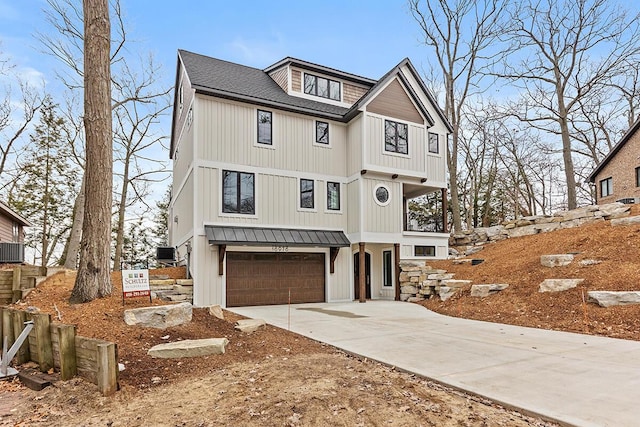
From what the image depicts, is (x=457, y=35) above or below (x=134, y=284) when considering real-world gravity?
above

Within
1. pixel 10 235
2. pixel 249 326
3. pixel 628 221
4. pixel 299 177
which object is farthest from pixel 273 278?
pixel 10 235

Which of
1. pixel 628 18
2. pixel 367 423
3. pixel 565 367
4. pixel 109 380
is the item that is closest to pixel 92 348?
pixel 109 380

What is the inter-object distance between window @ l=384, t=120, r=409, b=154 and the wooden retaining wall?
40.1 feet

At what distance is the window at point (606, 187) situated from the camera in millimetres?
24500

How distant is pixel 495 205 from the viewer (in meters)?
30.3

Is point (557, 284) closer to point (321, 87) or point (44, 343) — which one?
point (44, 343)

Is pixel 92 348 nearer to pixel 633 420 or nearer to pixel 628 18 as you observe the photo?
pixel 633 420

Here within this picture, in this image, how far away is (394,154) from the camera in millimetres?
15195

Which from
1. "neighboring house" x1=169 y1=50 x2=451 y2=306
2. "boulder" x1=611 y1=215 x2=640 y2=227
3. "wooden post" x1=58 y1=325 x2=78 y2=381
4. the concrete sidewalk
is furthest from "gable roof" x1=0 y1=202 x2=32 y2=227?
"boulder" x1=611 y1=215 x2=640 y2=227

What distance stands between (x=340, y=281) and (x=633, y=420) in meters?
11.7

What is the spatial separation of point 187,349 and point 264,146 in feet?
30.7

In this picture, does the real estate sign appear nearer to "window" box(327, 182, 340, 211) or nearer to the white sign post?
the white sign post

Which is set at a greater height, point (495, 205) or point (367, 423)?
point (495, 205)

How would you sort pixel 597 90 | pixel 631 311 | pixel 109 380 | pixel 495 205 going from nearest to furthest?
1. pixel 109 380
2. pixel 631 311
3. pixel 597 90
4. pixel 495 205
